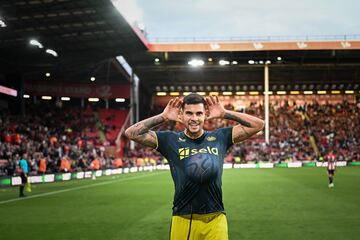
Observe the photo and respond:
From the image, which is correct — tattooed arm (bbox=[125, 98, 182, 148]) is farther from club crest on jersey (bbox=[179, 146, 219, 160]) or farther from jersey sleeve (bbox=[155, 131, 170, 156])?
club crest on jersey (bbox=[179, 146, 219, 160])

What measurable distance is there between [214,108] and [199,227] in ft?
4.08

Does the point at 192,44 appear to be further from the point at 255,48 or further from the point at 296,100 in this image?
the point at 296,100

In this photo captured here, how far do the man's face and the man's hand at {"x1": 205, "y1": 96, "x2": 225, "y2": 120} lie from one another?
0.74 feet

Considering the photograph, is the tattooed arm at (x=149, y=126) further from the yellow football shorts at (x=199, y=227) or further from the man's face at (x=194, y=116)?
the yellow football shorts at (x=199, y=227)

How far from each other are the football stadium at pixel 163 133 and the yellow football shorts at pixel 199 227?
Answer: 0.03 feet

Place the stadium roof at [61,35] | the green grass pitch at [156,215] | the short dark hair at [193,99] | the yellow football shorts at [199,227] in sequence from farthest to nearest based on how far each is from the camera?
1. the stadium roof at [61,35]
2. the green grass pitch at [156,215]
3. the short dark hair at [193,99]
4. the yellow football shorts at [199,227]

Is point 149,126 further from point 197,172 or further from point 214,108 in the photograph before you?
point 197,172

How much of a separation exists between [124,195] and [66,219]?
679 cm

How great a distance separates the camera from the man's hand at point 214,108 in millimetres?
4504

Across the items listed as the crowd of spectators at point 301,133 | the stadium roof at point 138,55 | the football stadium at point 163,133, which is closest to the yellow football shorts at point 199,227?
the football stadium at point 163,133

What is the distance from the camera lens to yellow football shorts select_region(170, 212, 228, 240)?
4.14 meters

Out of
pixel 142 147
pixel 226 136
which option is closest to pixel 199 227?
pixel 226 136

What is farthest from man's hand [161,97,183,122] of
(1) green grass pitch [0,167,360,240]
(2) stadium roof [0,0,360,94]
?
(2) stadium roof [0,0,360,94]

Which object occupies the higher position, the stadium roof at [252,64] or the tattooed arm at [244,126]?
the stadium roof at [252,64]
